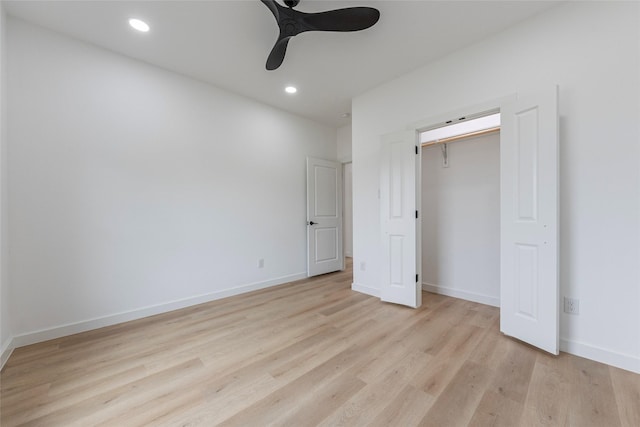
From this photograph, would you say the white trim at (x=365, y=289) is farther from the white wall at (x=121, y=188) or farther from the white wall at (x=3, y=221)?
the white wall at (x=3, y=221)

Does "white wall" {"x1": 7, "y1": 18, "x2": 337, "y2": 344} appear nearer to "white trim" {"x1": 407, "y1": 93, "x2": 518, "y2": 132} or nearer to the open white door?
"white trim" {"x1": 407, "y1": 93, "x2": 518, "y2": 132}

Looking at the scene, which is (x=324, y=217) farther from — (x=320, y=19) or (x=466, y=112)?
(x=320, y=19)

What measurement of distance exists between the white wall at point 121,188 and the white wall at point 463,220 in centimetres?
234

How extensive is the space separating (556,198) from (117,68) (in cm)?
416

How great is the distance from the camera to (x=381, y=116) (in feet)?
10.7

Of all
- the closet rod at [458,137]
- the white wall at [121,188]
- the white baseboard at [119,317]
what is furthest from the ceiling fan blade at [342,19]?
the white baseboard at [119,317]

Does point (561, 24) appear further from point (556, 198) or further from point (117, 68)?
point (117, 68)

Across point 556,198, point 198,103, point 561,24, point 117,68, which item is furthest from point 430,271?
point 117,68

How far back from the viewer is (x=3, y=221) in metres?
1.99

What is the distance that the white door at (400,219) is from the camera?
9.36 feet

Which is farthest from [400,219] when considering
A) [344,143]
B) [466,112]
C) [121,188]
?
[121,188]

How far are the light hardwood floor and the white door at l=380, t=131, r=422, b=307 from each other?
0.42m

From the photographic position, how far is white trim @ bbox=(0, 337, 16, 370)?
1860mm

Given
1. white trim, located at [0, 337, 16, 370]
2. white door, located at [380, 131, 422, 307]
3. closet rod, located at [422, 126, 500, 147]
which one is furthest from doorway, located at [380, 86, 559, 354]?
white trim, located at [0, 337, 16, 370]
